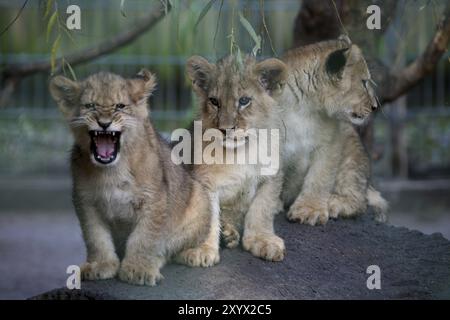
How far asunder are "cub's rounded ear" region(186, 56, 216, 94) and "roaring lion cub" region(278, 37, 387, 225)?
2.05 ft

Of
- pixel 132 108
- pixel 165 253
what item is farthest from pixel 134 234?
pixel 132 108

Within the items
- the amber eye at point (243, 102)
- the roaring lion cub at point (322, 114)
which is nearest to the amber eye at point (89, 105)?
the amber eye at point (243, 102)

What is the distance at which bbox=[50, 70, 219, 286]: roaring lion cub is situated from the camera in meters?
3.91

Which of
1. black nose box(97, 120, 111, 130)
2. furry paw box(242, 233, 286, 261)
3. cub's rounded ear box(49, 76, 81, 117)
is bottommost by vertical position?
furry paw box(242, 233, 286, 261)

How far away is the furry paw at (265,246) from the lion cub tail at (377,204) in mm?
1144

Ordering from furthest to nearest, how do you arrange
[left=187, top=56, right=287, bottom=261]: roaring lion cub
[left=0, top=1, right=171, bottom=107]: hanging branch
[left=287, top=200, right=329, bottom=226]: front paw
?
1. [left=0, top=1, right=171, bottom=107]: hanging branch
2. [left=287, top=200, right=329, bottom=226]: front paw
3. [left=187, top=56, right=287, bottom=261]: roaring lion cub

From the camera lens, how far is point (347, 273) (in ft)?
14.0

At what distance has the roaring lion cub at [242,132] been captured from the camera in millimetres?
4320

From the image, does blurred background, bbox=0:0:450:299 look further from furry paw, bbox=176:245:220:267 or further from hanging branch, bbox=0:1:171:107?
furry paw, bbox=176:245:220:267

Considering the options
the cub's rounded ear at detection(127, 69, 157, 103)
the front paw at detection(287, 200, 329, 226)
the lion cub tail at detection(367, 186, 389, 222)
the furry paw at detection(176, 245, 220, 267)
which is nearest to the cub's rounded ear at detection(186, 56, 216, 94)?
the cub's rounded ear at detection(127, 69, 157, 103)

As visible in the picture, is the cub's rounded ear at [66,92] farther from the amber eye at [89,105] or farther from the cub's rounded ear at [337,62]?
the cub's rounded ear at [337,62]

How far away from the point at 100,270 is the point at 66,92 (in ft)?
2.50

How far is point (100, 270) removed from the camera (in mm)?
3992
